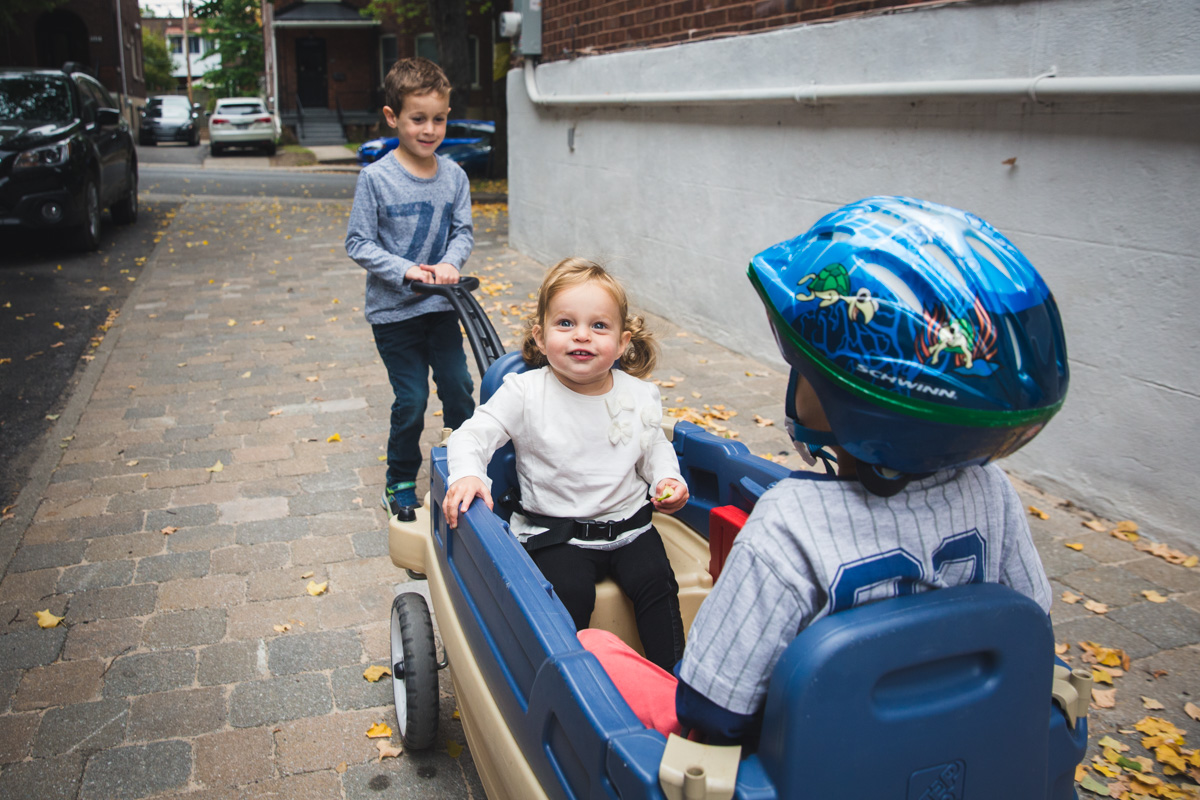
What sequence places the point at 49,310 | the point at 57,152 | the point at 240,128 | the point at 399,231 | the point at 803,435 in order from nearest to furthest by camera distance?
the point at 803,435, the point at 399,231, the point at 49,310, the point at 57,152, the point at 240,128

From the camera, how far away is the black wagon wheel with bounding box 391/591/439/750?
2.38 metres

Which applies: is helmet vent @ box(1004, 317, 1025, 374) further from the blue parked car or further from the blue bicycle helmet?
the blue parked car

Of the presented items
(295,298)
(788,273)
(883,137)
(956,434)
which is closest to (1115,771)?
(956,434)

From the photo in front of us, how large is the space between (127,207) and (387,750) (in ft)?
38.4

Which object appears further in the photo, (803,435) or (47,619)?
(47,619)

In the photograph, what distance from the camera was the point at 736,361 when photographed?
6312mm

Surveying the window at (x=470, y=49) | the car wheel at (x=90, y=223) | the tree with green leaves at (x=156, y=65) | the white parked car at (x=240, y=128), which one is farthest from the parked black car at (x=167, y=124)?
the tree with green leaves at (x=156, y=65)

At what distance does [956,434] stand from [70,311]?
316 inches

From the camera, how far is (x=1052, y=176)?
3943mm

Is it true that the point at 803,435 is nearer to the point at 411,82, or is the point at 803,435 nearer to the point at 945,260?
the point at 945,260

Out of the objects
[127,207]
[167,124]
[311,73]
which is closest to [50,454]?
[127,207]

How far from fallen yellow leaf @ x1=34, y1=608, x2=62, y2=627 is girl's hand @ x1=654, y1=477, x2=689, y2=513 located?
2098mm

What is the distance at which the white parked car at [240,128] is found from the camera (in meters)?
27.2

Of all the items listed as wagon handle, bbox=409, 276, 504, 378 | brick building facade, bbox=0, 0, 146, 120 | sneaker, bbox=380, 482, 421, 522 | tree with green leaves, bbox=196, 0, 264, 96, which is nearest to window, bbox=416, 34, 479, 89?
brick building facade, bbox=0, 0, 146, 120
